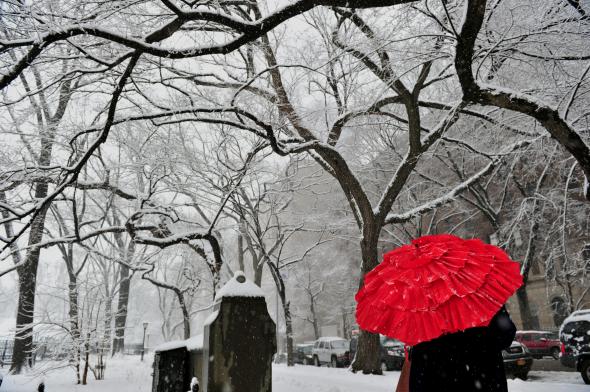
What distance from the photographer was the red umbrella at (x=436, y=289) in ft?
7.13

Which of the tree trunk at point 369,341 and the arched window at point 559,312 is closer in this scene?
the tree trunk at point 369,341

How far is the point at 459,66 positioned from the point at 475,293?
5.12 m

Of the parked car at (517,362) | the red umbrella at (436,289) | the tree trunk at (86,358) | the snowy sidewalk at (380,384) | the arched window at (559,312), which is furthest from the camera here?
the arched window at (559,312)

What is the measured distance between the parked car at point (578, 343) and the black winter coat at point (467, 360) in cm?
1044

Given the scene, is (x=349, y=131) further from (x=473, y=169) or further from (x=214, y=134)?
(x=473, y=169)

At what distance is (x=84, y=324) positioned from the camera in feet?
44.3

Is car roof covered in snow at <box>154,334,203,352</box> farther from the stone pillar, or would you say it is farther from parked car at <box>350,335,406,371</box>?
parked car at <box>350,335,406,371</box>

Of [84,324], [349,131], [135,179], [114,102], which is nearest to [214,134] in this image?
[135,179]

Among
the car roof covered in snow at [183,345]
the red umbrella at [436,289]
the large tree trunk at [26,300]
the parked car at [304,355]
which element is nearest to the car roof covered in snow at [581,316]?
the car roof covered in snow at [183,345]

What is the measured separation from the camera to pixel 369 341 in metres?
11.8

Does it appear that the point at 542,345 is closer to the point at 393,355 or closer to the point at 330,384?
the point at 393,355

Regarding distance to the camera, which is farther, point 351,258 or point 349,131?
point 351,258

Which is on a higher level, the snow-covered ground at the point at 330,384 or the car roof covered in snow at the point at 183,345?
the car roof covered in snow at the point at 183,345

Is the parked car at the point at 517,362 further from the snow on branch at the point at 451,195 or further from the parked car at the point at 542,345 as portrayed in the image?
the parked car at the point at 542,345
